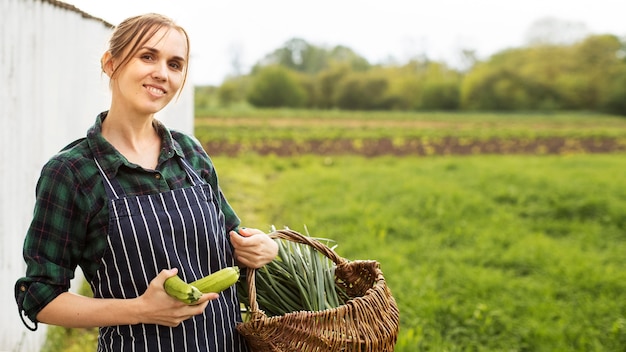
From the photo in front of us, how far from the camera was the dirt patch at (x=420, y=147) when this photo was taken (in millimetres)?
13719

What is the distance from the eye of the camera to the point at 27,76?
2834mm

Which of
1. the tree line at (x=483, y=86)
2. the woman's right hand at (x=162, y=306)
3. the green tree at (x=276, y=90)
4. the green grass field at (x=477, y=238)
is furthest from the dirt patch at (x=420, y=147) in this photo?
the green tree at (x=276, y=90)

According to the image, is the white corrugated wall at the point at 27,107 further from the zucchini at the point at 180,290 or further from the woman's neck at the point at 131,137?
the zucchini at the point at 180,290

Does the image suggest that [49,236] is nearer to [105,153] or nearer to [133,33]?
[105,153]

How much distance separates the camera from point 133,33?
1429mm

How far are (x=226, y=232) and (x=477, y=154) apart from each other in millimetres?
13287

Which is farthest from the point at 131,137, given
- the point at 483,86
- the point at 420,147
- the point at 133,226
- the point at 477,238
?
the point at 483,86

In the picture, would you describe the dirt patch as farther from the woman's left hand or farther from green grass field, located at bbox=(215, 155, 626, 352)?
the woman's left hand

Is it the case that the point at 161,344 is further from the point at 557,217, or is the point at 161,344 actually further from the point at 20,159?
the point at 557,217

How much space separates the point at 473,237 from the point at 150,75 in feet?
17.1

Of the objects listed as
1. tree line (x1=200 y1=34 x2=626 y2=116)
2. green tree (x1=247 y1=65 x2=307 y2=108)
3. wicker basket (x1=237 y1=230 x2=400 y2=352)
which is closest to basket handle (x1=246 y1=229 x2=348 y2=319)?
wicker basket (x1=237 y1=230 x2=400 y2=352)

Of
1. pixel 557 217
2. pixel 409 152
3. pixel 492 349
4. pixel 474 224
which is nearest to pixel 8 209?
pixel 492 349

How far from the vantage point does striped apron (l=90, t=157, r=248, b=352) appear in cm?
139

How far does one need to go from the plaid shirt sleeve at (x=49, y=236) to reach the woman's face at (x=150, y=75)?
225 mm
